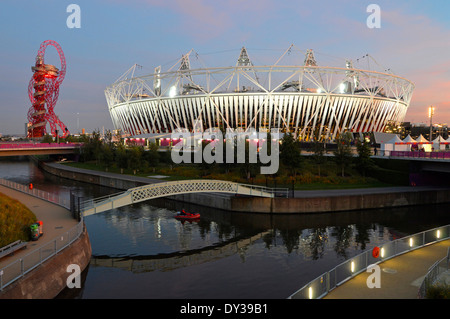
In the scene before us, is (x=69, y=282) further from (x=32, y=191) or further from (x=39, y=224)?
Answer: (x=32, y=191)

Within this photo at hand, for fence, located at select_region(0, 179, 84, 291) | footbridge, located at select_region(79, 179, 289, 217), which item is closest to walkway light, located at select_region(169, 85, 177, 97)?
footbridge, located at select_region(79, 179, 289, 217)

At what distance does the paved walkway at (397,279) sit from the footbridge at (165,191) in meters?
15.5

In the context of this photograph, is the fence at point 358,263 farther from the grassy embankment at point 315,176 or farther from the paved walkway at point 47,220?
the grassy embankment at point 315,176

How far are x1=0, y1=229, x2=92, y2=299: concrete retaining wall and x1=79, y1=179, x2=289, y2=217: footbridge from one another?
472 cm

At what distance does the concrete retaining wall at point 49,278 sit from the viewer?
474 inches

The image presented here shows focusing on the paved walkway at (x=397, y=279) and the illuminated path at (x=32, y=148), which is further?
the illuminated path at (x=32, y=148)

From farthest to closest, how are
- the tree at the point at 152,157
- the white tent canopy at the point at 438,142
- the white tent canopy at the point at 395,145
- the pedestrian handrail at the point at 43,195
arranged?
1. the tree at the point at 152,157
2. the white tent canopy at the point at 395,145
3. the white tent canopy at the point at 438,142
4. the pedestrian handrail at the point at 43,195

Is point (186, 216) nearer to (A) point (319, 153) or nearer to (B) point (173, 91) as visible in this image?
(A) point (319, 153)

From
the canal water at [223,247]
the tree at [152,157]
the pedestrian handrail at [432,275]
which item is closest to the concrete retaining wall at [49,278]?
the canal water at [223,247]

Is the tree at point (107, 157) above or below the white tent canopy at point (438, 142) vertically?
below

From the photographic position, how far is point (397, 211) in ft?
107

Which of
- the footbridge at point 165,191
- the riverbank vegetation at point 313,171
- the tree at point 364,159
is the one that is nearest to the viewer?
the footbridge at point 165,191

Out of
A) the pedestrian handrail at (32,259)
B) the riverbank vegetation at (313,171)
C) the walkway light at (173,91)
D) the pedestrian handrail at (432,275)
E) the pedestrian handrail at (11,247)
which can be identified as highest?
the walkway light at (173,91)

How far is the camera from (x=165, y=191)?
2769 cm
